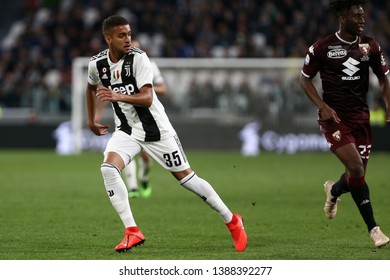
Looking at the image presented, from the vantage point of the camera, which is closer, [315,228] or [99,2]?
[315,228]

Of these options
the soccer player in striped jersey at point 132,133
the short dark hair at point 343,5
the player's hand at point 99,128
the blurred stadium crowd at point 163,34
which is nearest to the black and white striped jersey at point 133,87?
the soccer player in striped jersey at point 132,133

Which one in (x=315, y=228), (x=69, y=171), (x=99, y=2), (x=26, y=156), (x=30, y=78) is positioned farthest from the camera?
(x=99, y=2)

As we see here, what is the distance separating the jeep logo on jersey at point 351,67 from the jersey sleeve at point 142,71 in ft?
6.46

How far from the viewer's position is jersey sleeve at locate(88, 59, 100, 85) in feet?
29.5

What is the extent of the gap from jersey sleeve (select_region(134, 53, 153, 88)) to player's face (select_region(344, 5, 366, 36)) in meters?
2.00

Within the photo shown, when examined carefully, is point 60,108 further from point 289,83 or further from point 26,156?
point 289,83

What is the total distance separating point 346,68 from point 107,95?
249 centimetres

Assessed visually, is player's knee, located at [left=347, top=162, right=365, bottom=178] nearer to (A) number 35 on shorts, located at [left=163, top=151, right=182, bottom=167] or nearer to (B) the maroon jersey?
(B) the maroon jersey

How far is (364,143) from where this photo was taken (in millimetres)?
9430

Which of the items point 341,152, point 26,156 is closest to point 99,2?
point 26,156

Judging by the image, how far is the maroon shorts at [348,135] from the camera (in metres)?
9.20

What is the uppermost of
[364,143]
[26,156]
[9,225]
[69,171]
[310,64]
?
[310,64]
